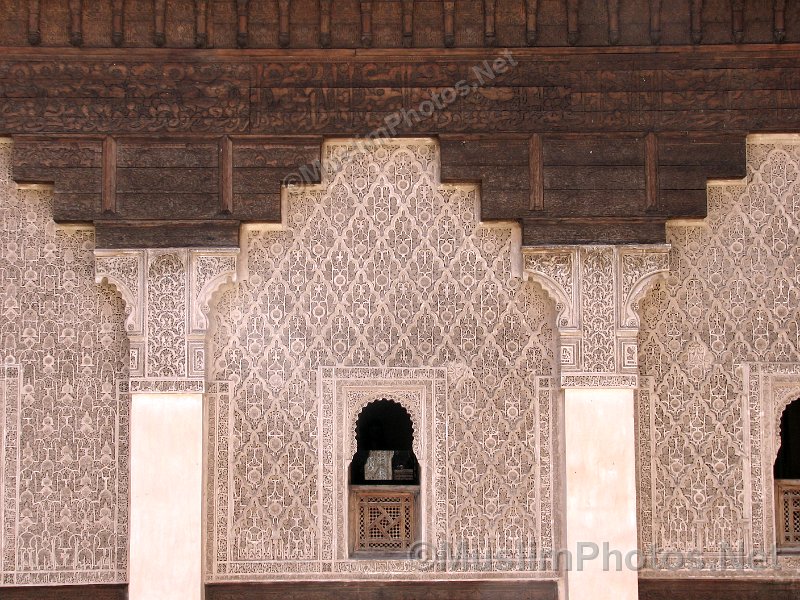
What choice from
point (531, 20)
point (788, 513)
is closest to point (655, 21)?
point (531, 20)

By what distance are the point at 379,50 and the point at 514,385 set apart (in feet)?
6.99

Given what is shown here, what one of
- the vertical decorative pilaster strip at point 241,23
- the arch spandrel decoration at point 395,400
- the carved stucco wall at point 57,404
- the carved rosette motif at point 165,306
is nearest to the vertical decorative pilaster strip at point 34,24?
the carved stucco wall at point 57,404

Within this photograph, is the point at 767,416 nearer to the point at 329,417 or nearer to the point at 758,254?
the point at 758,254

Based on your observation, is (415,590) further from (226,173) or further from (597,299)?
(226,173)

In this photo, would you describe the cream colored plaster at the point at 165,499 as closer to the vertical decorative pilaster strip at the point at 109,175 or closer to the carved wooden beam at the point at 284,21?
the vertical decorative pilaster strip at the point at 109,175

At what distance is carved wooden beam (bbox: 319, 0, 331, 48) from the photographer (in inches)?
224

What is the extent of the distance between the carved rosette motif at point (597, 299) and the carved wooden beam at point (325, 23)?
170 cm

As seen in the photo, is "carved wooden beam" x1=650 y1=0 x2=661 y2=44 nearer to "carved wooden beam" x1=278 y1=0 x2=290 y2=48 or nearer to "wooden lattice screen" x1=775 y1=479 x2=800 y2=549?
"carved wooden beam" x1=278 y1=0 x2=290 y2=48

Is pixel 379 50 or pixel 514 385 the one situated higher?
pixel 379 50

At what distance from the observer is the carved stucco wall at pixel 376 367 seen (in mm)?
5676

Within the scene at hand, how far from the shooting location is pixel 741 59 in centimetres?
575

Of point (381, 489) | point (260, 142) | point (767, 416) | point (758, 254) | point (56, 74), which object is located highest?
point (56, 74)

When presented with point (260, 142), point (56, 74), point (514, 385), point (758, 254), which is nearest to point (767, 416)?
point (758, 254)

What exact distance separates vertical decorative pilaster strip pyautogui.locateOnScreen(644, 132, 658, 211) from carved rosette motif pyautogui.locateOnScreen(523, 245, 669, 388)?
269 millimetres
